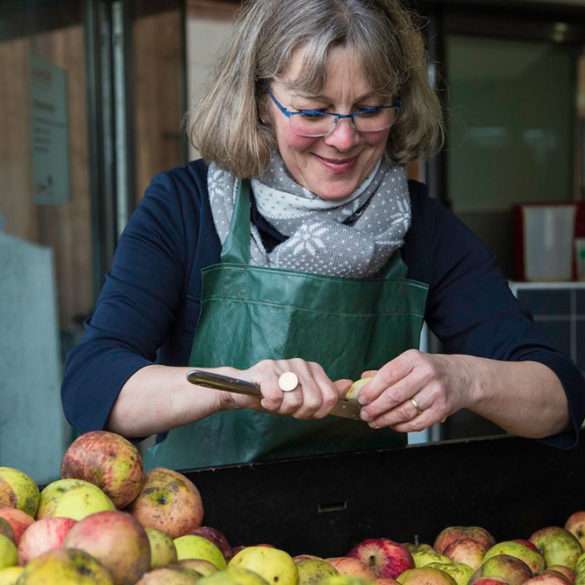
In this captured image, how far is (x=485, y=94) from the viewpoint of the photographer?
544 cm

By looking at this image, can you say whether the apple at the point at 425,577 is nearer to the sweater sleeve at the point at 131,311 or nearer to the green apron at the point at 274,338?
the green apron at the point at 274,338

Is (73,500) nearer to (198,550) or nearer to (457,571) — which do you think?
(198,550)

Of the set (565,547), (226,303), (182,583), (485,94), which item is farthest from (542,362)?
(485,94)

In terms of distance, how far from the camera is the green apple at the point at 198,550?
1.39m

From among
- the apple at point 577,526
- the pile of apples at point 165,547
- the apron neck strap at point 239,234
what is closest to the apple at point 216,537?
the pile of apples at point 165,547

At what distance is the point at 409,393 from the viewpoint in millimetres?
1707

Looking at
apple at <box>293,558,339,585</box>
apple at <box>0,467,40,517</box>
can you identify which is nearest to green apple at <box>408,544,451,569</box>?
apple at <box>293,558,339,585</box>

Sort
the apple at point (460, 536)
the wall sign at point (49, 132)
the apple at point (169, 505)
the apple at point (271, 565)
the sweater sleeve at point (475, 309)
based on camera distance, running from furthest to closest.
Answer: the wall sign at point (49, 132) → the sweater sleeve at point (475, 309) → the apple at point (460, 536) → the apple at point (169, 505) → the apple at point (271, 565)

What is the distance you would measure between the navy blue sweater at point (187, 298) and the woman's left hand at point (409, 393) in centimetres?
33

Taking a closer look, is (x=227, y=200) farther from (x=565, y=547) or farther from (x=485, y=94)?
(x=485, y=94)

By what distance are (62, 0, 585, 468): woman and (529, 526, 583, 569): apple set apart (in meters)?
0.17

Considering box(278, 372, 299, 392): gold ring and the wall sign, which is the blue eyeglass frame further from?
the wall sign

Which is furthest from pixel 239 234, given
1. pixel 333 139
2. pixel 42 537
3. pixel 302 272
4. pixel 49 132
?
pixel 49 132

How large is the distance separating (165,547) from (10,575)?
201 mm
